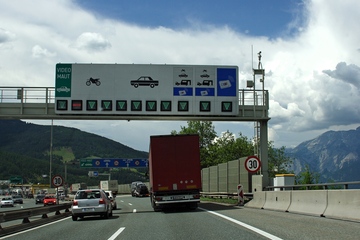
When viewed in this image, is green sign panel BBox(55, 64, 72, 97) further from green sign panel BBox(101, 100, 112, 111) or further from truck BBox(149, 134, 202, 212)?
truck BBox(149, 134, 202, 212)

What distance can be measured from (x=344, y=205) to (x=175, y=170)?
1117 centimetres

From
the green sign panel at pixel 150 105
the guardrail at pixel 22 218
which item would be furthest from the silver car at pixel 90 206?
the green sign panel at pixel 150 105

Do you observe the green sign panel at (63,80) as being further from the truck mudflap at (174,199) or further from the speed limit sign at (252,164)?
the speed limit sign at (252,164)

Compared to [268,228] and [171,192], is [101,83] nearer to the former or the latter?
[171,192]

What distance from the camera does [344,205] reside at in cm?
A: 1570

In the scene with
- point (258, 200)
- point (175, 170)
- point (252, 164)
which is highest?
point (252, 164)

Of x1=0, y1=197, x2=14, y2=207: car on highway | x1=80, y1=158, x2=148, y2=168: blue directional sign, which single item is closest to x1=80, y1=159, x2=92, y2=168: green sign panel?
x1=80, y1=158, x2=148, y2=168: blue directional sign

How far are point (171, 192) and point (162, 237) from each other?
12873mm

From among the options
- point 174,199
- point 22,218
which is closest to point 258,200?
point 174,199

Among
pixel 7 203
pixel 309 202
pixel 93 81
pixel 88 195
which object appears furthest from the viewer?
pixel 7 203

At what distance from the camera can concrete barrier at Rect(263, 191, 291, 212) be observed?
2166 centimetres

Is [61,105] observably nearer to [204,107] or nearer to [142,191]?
[204,107]

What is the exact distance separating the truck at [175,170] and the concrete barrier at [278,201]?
11.9 feet

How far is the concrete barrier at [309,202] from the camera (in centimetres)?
1752
